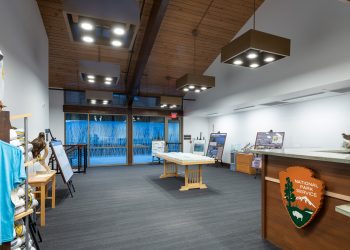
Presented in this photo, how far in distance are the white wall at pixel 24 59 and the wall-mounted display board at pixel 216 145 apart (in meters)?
6.22

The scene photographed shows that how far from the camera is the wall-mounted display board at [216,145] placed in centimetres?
890

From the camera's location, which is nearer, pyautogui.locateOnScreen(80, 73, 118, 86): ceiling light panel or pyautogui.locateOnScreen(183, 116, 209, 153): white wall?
pyautogui.locateOnScreen(80, 73, 118, 86): ceiling light panel

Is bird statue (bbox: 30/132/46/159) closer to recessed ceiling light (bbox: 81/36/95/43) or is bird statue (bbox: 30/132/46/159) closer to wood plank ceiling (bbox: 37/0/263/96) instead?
recessed ceiling light (bbox: 81/36/95/43)

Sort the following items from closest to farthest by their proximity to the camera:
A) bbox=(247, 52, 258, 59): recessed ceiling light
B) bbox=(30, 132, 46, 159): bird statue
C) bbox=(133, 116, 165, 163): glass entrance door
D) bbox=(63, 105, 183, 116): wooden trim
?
bbox=(247, 52, 258, 59): recessed ceiling light → bbox=(30, 132, 46, 159): bird statue → bbox=(63, 105, 183, 116): wooden trim → bbox=(133, 116, 165, 163): glass entrance door

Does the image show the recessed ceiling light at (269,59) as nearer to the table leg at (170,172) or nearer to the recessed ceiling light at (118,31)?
the recessed ceiling light at (118,31)

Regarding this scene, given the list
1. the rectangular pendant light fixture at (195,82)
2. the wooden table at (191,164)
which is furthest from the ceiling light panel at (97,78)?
the wooden table at (191,164)

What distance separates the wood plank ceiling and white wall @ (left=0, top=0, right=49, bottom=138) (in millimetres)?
853

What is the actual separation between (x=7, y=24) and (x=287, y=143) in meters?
6.84

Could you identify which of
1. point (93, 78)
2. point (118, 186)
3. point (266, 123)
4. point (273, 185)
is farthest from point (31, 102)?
point (266, 123)

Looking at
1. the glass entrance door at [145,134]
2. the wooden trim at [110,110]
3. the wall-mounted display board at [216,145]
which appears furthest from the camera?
the glass entrance door at [145,134]

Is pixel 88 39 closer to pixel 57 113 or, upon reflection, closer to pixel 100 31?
pixel 100 31

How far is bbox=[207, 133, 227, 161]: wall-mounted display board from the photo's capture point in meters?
8.90

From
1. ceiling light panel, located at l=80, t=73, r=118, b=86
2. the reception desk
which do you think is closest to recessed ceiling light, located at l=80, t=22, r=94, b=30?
ceiling light panel, located at l=80, t=73, r=118, b=86

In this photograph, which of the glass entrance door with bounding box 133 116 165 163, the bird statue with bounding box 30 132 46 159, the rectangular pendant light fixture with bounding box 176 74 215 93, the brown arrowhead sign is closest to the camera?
the brown arrowhead sign
